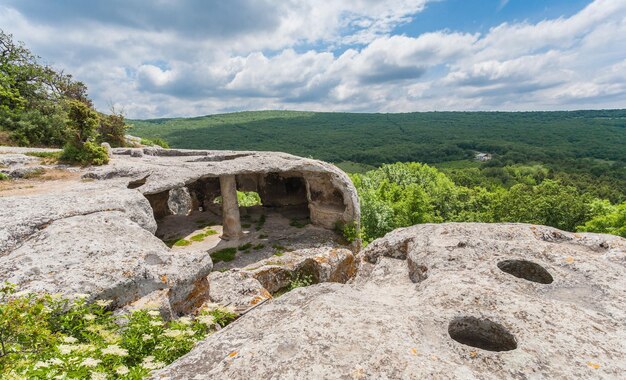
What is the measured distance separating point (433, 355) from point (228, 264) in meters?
14.5

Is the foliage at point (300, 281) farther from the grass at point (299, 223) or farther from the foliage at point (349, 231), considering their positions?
the grass at point (299, 223)

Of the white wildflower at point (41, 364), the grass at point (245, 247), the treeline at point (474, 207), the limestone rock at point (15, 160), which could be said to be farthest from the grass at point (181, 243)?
the treeline at point (474, 207)

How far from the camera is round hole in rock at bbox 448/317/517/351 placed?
4830 millimetres

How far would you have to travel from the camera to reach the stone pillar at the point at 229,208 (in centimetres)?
1941

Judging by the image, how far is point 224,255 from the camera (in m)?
17.8

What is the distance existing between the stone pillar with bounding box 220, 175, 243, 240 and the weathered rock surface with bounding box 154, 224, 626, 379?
44.9 feet

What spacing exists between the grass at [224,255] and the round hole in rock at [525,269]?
45.3 feet

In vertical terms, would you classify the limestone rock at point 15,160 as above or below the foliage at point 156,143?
above

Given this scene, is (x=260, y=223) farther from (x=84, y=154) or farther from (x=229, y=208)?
(x=84, y=154)

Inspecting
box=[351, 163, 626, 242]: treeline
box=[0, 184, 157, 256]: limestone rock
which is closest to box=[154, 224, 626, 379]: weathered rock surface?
box=[0, 184, 157, 256]: limestone rock

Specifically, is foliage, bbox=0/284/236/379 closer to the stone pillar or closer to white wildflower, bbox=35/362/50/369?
white wildflower, bbox=35/362/50/369

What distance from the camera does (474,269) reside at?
6.52m

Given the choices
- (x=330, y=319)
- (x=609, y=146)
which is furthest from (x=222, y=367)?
(x=609, y=146)

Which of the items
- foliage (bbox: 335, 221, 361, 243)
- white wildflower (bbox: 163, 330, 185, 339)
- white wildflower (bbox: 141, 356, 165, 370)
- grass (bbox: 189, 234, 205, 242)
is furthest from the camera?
foliage (bbox: 335, 221, 361, 243)
